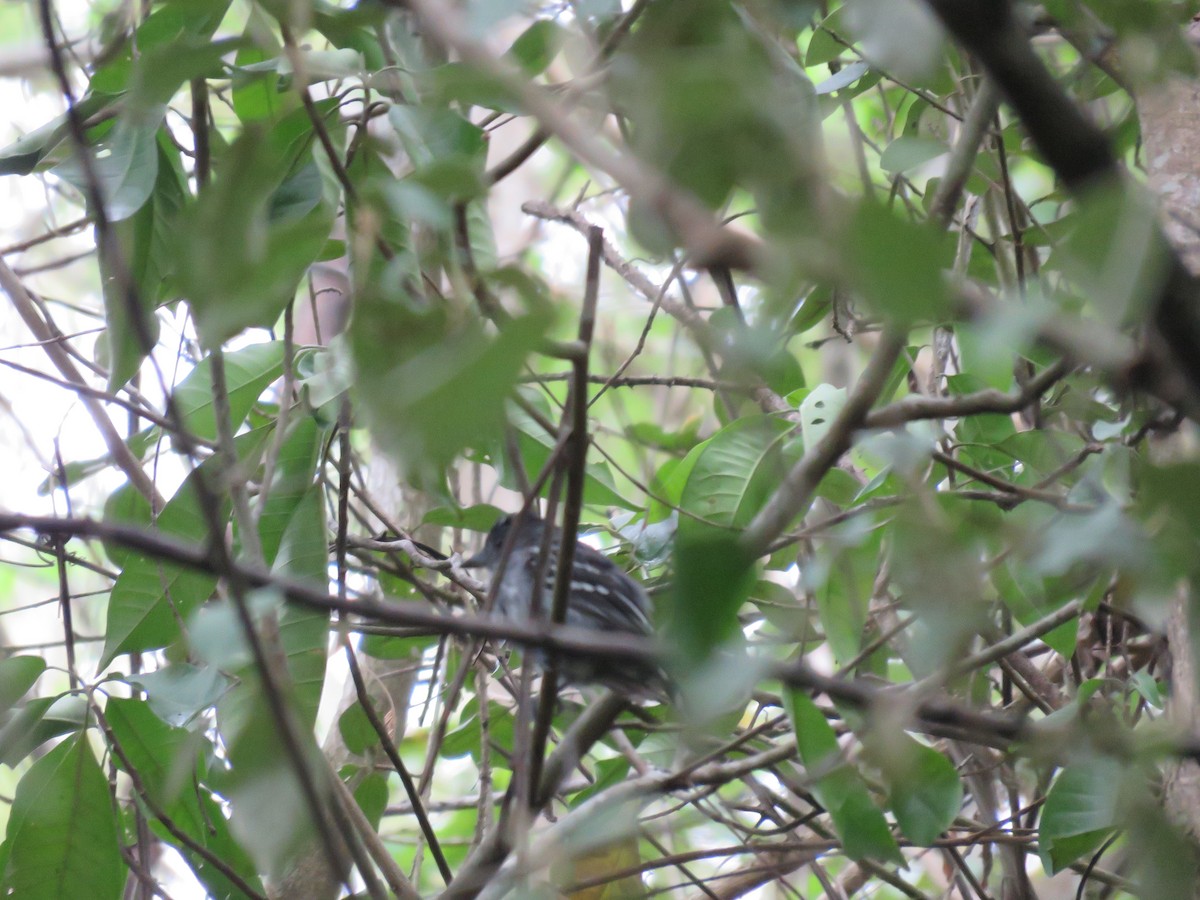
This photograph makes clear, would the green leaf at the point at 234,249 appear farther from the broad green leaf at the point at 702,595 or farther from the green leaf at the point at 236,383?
the green leaf at the point at 236,383

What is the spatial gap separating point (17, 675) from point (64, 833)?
339mm

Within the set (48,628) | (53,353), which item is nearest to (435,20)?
(53,353)

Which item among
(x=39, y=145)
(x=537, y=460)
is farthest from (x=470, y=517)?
(x=39, y=145)

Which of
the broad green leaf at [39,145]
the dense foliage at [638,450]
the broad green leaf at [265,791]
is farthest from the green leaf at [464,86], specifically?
the broad green leaf at [39,145]

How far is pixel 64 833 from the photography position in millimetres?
2146

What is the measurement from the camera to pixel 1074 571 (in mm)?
1411

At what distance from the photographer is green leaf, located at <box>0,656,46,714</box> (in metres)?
2.01

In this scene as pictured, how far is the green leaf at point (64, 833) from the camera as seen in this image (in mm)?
2127

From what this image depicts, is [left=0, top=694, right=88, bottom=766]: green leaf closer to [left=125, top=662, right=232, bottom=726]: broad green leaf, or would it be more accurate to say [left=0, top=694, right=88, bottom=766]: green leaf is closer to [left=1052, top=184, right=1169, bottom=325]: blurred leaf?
[left=125, top=662, right=232, bottom=726]: broad green leaf

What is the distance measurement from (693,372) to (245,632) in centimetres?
425

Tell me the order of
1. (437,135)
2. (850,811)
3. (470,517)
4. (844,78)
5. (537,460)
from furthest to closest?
(470,517), (537,460), (844,78), (437,135), (850,811)

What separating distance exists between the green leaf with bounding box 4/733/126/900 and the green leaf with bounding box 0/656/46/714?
0.54ft

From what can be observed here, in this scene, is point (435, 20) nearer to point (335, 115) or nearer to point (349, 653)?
point (335, 115)

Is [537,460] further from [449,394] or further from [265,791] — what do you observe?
[449,394]
